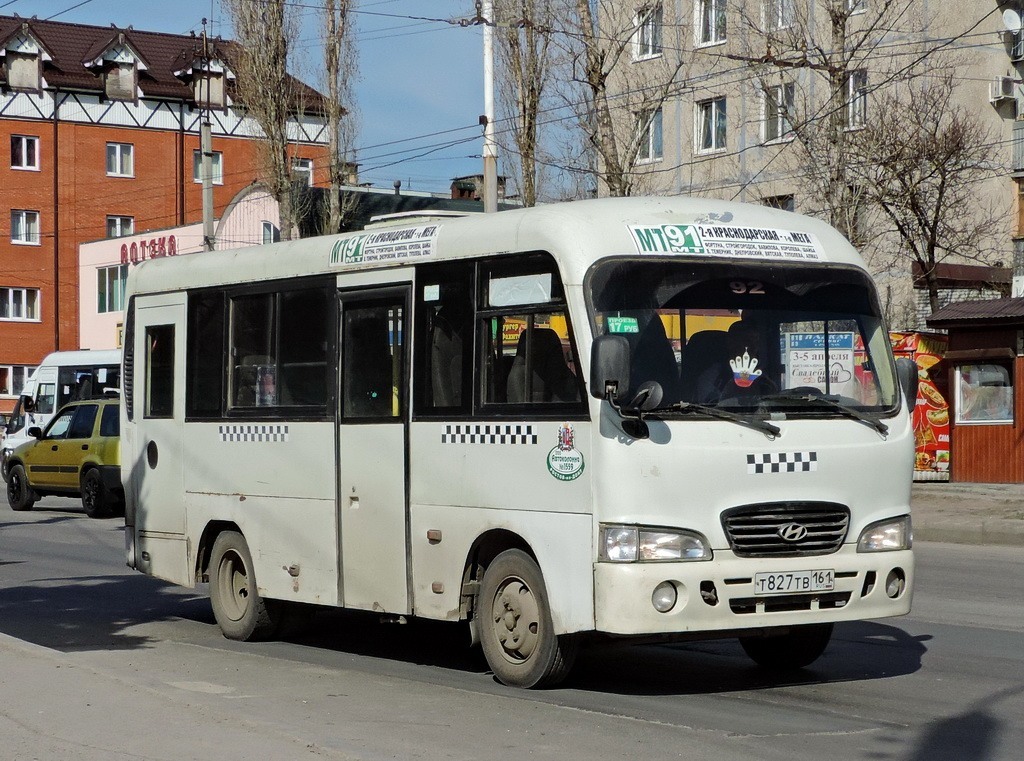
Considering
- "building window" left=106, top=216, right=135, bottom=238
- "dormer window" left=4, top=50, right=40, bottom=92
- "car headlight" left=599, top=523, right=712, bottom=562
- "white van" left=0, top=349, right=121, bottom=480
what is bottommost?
"car headlight" left=599, top=523, right=712, bottom=562

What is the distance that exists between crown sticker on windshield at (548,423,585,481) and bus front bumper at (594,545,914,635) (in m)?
0.55

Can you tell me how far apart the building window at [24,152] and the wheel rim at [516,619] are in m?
61.3

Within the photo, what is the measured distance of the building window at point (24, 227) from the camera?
6656cm

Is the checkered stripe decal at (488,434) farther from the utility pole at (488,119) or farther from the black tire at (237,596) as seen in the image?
the utility pole at (488,119)

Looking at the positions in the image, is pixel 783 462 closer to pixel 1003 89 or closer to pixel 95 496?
pixel 95 496

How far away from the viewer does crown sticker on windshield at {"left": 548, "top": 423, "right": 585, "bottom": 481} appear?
846cm

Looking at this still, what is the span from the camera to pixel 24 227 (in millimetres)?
66812

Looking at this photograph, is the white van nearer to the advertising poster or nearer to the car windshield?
the advertising poster

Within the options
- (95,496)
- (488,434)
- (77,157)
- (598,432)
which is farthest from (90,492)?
(77,157)

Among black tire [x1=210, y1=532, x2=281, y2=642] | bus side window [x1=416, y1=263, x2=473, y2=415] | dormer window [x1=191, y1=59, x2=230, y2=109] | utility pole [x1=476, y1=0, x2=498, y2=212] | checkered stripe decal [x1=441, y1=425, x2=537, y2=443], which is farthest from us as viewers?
dormer window [x1=191, y1=59, x2=230, y2=109]

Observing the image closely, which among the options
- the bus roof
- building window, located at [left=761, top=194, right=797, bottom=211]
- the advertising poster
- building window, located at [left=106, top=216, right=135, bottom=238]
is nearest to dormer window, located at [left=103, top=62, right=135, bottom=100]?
building window, located at [left=106, top=216, right=135, bottom=238]

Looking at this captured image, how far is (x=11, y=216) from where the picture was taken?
66375mm

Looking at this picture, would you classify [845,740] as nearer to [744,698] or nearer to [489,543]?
[744,698]

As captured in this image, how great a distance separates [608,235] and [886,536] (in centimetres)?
225
